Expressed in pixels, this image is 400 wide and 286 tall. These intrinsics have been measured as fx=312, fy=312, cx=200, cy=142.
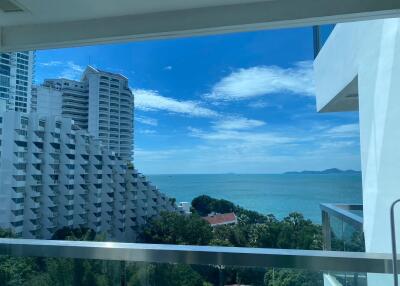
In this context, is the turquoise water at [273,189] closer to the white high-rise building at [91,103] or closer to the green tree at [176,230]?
the green tree at [176,230]

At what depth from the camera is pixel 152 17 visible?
223 centimetres

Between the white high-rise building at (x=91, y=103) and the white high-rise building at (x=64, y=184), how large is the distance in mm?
98

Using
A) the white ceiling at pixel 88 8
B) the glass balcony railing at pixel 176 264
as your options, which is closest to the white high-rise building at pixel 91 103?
the white ceiling at pixel 88 8

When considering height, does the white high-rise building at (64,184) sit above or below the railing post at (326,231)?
above

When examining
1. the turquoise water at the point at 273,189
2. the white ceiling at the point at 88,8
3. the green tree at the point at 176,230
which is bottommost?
the green tree at the point at 176,230

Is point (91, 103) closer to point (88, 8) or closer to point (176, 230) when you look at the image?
point (88, 8)

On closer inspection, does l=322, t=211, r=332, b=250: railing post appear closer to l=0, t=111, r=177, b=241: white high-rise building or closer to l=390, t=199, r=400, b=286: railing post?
l=390, t=199, r=400, b=286: railing post

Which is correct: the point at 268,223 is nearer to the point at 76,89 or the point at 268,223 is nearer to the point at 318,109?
the point at 318,109

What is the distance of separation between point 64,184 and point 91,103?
974 mm

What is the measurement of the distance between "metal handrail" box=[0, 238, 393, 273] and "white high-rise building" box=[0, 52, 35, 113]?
143 cm

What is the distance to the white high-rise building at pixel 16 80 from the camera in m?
2.96

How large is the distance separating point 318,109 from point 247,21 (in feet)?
10.5

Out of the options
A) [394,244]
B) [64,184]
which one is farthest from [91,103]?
[394,244]

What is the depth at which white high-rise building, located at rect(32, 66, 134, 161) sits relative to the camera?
344 centimetres
